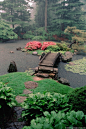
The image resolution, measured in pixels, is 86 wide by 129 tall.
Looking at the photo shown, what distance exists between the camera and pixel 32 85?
5.79 meters

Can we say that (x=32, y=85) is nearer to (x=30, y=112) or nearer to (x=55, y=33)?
(x=30, y=112)

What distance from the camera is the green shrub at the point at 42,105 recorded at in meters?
3.01

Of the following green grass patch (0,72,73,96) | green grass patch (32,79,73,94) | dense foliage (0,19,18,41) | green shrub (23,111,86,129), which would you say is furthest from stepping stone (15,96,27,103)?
dense foliage (0,19,18,41)

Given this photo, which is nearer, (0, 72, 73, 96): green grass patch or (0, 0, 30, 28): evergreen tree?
(0, 72, 73, 96): green grass patch

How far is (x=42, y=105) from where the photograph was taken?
312 centimetres

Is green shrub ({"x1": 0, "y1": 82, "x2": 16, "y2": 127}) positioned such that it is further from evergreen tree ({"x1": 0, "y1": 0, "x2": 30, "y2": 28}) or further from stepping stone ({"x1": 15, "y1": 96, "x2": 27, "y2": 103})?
evergreen tree ({"x1": 0, "y1": 0, "x2": 30, "y2": 28})

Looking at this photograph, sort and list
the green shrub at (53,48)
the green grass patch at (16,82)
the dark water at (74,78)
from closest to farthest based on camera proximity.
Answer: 1. the green grass patch at (16,82)
2. the dark water at (74,78)
3. the green shrub at (53,48)

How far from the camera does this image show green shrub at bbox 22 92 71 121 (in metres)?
3.01

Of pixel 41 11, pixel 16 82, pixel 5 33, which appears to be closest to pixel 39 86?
pixel 16 82

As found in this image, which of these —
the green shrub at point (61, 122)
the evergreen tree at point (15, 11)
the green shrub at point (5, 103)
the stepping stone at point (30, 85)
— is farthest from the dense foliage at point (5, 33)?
the green shrub at point (61, 122)

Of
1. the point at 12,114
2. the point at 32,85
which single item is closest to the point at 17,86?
the point at 32,85

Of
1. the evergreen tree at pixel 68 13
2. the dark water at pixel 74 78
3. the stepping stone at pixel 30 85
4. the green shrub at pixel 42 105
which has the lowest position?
the dark water at pixel 74 78

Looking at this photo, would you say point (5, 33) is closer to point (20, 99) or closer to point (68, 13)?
point (68, 13)

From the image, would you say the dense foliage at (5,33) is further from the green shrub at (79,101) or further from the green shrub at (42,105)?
the green shrub at (79,101)
